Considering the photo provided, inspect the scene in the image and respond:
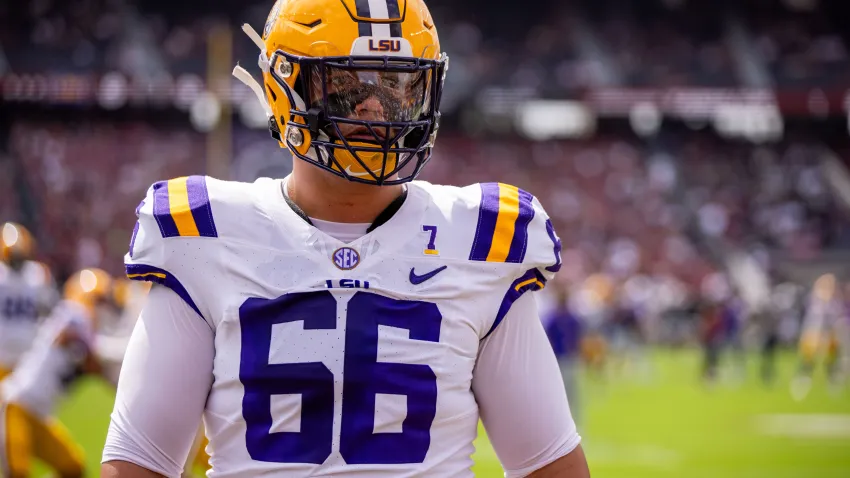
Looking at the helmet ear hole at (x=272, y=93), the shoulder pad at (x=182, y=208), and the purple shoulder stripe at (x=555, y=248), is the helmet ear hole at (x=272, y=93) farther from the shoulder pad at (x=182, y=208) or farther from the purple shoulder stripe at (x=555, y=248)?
the purple shoulder stripe at (x=555, y=248)

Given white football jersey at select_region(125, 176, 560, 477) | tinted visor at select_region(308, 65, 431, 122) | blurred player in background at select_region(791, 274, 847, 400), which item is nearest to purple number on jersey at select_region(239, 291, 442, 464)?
white football jersey at select_region(125, 176, 560, 477)

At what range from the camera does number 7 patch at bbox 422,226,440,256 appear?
6.61 ft

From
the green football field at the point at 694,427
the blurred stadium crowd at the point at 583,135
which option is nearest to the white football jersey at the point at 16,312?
the green football field at the point at 694,427

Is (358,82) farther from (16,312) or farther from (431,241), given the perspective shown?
(16,312)

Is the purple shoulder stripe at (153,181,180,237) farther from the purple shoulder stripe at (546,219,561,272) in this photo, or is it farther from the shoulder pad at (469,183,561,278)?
the purple shoulder stripe at (546,219,561,272)

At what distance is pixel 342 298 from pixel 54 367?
16.6ft

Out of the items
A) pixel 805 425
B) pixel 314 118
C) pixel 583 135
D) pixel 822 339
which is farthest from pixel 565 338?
pixel 583 135

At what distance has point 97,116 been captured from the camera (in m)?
25.2

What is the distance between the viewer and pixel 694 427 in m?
12.0

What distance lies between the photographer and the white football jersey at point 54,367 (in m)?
6.47

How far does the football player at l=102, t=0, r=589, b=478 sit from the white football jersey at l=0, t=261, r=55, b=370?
6746 millimetres

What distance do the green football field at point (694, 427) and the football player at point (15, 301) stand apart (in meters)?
1.07

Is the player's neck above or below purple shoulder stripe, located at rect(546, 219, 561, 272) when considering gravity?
above

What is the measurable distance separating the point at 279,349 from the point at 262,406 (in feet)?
0.33
